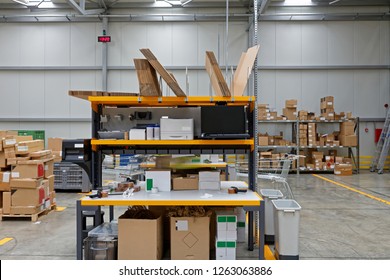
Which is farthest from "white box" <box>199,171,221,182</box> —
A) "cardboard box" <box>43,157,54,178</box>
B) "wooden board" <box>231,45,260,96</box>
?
"cardboard box" <box>43,157,54,178</box>

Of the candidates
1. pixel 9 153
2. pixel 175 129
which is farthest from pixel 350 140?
pixel 9 153

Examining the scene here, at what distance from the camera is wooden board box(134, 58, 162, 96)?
3.08 m

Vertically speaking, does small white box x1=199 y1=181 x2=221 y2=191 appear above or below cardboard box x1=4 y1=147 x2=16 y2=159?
below

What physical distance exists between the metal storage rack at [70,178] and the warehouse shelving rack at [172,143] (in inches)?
152

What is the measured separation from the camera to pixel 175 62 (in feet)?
34.2

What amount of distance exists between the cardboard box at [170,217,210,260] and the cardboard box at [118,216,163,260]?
0.21 meters

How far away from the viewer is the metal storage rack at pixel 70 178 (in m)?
7.14

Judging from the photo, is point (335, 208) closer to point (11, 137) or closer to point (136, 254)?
point (136, 254)

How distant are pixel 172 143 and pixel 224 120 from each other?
555 millimetres

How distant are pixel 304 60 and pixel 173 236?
886 centimetres

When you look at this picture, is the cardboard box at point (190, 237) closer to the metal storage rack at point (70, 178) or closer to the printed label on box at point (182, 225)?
the printed label on box at point (182, 225)

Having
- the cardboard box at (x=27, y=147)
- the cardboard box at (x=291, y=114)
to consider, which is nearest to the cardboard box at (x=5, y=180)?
the cardboard box at (x=27, y=147)

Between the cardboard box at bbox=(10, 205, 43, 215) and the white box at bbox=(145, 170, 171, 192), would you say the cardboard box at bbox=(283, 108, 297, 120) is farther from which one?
the cardboard box at bbox=(10, 205, 43, 215)

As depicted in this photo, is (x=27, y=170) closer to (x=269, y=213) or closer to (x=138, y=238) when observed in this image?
(x=138, y=238)
